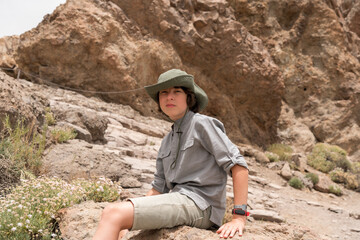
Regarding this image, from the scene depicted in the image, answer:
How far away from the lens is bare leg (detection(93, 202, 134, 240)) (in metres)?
1.77

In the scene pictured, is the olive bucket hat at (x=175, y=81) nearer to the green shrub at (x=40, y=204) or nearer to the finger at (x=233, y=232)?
the finger at (x=233, y=232)

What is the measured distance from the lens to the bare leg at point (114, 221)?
177 centimetres

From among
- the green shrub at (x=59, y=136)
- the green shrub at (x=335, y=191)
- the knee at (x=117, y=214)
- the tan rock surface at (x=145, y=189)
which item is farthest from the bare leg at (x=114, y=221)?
the green shrub at (x=335, y=191)

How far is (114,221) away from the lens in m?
1.79

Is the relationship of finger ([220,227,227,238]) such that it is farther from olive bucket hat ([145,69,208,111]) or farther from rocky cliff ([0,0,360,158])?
rocky cliff ([0,0,360,158])

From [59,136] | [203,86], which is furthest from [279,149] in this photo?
[59,136]

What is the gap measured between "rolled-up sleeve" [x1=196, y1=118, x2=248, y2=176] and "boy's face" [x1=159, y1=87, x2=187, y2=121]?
218 millimetres

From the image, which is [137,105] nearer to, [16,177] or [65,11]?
[65,11]

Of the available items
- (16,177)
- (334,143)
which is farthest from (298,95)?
(16,177)

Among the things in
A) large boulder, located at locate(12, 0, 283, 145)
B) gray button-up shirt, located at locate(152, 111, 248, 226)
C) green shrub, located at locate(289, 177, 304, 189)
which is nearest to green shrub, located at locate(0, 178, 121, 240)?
gray button-up shirt, located at locate(152, 111, 248, 226)

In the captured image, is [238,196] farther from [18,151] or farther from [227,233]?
[18,151]

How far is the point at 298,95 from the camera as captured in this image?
18.1 metres

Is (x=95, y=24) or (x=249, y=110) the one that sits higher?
Result: (x=95, y=24)

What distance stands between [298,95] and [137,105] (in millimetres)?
10583
